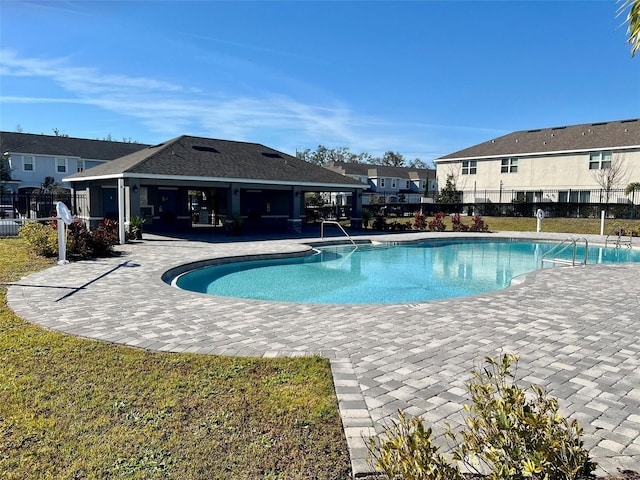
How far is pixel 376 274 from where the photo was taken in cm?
1396

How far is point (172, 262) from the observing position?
41.9ft

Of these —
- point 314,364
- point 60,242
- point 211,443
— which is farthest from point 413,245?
point 211,443

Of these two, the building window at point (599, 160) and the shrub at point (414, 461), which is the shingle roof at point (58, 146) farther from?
the shrub at point (414, 461)

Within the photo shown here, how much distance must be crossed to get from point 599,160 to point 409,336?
32649 mm

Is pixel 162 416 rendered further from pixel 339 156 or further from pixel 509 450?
pixel 339 156

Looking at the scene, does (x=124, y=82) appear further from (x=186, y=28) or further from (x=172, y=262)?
(x=172, y=262)

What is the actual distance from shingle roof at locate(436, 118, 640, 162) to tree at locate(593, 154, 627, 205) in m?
1.13

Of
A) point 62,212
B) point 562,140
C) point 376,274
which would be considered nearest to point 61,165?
point 62,212

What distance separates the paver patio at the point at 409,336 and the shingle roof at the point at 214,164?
33.1ft

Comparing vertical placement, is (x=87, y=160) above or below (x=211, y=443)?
above

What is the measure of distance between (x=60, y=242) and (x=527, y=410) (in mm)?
13255

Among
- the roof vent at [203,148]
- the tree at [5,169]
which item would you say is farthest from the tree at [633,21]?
the tree at [5,169]

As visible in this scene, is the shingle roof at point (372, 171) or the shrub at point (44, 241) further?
the shingle roof at point (372, 171)

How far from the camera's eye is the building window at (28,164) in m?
38.3
